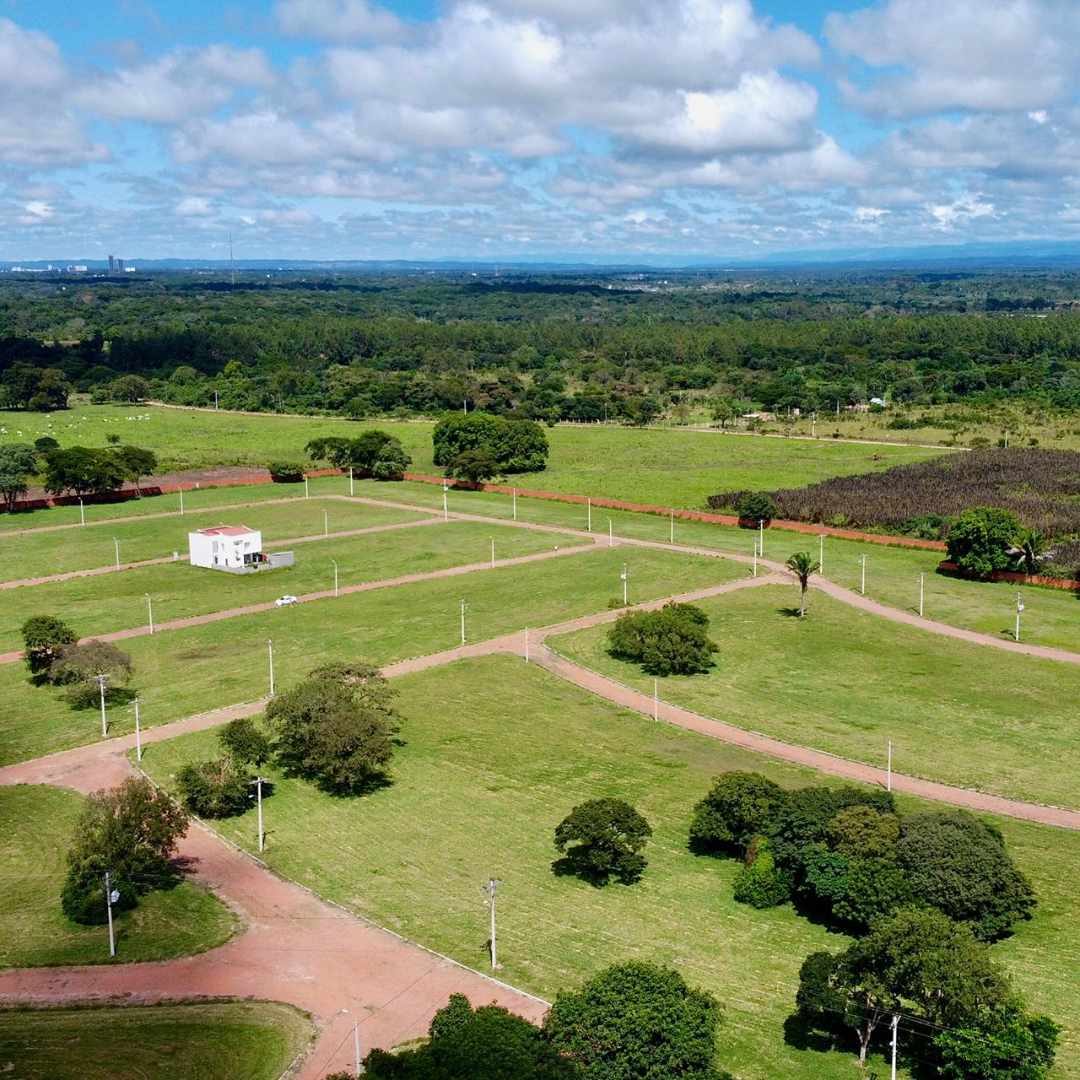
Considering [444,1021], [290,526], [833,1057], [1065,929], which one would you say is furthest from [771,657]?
[290,526]

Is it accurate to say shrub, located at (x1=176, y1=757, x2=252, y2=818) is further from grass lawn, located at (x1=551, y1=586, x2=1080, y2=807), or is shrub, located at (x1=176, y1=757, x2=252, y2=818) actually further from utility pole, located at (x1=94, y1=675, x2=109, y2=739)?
grass lawn, located at (x1=551, y1=586, x2=1080, y2=807)

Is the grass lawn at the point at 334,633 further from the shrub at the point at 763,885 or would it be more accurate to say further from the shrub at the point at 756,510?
the shrub at the point at 763,885

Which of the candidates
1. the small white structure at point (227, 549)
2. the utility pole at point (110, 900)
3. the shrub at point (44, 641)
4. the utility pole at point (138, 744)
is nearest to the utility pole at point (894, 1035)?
the utility pole at point (110, 900)

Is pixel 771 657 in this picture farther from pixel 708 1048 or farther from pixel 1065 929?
pixel 708 1048

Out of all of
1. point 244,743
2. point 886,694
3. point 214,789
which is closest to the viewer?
point 214,789

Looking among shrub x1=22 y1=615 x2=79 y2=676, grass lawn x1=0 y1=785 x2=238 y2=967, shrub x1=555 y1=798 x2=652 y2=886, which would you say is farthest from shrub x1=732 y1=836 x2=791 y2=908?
shrub x1=22 y1=615 x2=79 y2=676

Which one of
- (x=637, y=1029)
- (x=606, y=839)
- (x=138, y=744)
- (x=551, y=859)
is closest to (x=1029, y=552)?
(x=551, y=859)

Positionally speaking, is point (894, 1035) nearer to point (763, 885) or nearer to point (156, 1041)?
point (763, 885)

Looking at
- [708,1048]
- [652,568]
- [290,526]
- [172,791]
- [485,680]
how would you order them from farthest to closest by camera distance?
[290,526], [652,568], [485,680], [172,791], [708,1048]
